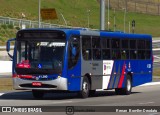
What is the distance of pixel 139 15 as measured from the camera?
137 metres

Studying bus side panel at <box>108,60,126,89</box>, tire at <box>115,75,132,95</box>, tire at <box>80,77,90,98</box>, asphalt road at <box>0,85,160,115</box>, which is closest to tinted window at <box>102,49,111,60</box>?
bus side panel at <box>108,60,126,89</box>

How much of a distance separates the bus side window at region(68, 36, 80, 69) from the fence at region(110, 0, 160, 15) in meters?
111

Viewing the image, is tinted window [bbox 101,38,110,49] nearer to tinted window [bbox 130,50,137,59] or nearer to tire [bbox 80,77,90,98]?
tire [bbox 80,77,90,98]

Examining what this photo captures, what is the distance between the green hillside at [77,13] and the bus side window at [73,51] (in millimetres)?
82251

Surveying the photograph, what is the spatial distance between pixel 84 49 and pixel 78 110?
7.31m

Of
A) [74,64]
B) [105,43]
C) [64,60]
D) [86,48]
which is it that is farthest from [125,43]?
A: [64,60]

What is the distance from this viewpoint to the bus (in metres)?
26.4

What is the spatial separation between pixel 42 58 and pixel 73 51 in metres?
1.33

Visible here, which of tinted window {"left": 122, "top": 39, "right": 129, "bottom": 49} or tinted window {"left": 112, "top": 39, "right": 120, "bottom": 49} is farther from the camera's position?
tinted window {"left": 122, "top": 39, "right": 129, "bottom": 49}

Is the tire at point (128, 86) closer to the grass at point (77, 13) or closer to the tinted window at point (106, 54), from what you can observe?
the tinted window at point (106, 54)

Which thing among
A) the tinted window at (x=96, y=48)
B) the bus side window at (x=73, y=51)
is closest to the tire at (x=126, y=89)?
the tinted window at (x=96, y=48)

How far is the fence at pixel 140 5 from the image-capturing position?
13825 cm

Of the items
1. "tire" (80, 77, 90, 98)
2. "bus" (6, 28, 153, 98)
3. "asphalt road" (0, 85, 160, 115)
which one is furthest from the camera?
"tire" (80, 77, 90, 98)

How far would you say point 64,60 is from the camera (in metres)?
26.4
